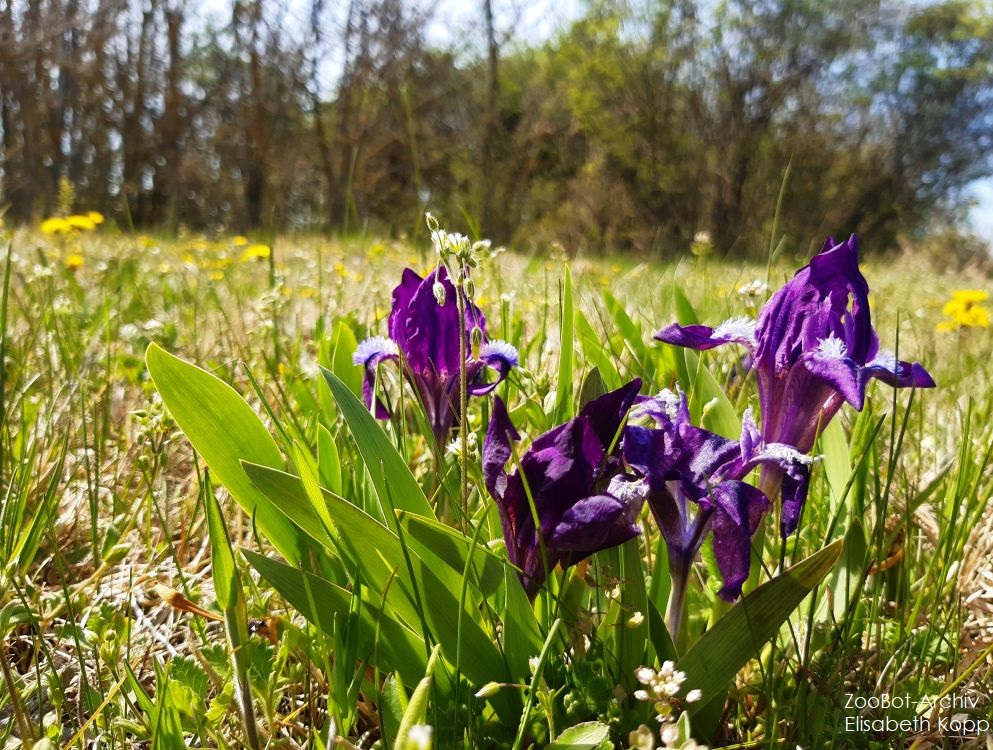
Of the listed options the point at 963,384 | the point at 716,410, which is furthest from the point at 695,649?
the point at 963,384

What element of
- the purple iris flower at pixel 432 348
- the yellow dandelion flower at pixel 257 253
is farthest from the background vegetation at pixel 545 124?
the purple iris flower at pixel 432 348

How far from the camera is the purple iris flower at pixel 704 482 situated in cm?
85

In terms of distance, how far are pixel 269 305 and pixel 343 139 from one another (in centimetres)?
1276

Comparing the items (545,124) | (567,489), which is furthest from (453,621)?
(545,124)

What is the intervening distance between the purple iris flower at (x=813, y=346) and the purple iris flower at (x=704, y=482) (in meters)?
0.07

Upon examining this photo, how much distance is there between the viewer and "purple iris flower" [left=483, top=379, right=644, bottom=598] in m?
0.86

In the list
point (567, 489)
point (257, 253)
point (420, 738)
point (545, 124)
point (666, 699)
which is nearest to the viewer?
point (420, 738)

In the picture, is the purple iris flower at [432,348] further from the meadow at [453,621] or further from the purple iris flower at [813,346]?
the purple iris flower at [813,346]

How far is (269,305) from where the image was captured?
78.7 inches

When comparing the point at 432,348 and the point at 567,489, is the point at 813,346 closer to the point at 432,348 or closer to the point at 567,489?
the point at 567,489

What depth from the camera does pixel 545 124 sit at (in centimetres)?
1703

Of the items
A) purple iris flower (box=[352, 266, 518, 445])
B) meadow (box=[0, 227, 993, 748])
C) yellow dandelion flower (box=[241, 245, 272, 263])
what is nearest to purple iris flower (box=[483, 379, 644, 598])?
meadow (box=[0, 227, 993, 748])

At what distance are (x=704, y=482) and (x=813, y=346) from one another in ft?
0.77

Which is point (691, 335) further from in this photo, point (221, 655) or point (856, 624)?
point (221, 655)
